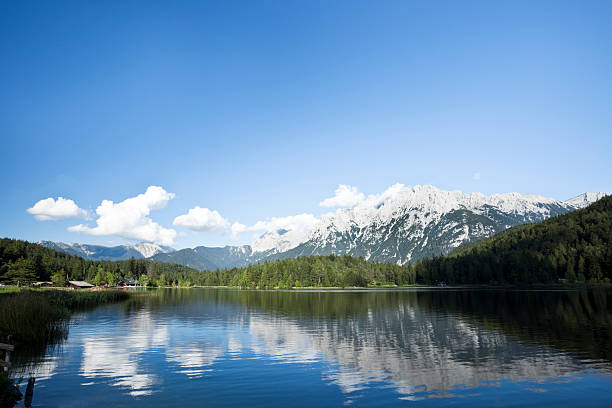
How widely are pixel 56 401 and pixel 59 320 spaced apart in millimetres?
47618

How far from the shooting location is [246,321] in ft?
246

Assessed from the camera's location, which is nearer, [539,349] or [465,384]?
[465,384]

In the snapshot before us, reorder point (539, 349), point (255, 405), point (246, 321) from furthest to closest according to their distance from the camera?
1. point (246, 321)
2. point (539, 349)
3. point (255, 405)


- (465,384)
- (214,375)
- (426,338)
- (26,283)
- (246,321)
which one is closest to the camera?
(465,384)

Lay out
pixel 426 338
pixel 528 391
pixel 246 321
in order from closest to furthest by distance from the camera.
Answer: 1. pixel 528 391
2. pixel 426 338
3. pixel 246 321

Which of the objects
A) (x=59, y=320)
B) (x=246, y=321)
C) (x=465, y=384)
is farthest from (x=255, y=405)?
(x=59, y=320)

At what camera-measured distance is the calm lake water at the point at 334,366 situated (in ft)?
88.1

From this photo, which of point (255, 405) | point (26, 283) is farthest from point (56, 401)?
point (26, 283)

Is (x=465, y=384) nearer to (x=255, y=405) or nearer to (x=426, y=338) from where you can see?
(x=255, y=405)

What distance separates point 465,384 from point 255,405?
16568 millimetres

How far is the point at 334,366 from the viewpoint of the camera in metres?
36.4

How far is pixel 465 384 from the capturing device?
29.9m

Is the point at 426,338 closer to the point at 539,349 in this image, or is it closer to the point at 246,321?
the point at 539,349

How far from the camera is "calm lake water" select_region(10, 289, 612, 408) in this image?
88.1 ft
